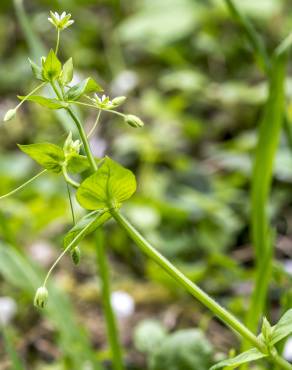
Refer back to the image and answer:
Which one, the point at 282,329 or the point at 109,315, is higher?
the point at 109,315

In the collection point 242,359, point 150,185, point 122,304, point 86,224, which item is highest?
point 150,185

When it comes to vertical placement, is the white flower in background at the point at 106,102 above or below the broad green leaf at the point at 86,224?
above

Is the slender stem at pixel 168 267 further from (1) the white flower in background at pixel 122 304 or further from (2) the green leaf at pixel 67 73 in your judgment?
(1) the white flower in background at pixel 122 304

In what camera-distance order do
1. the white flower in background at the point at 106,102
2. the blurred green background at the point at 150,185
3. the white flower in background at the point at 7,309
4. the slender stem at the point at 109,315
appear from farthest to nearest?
the white flower in background at the point at 7,309
the blurred green background at the point at 150,185
the slender stem at the point at 109,315
the white flower in background at the point at 106,102

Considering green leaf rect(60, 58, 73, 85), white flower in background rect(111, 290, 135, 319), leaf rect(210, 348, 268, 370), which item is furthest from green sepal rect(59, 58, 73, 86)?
white flower in background rect(111, 290, 135, 319)

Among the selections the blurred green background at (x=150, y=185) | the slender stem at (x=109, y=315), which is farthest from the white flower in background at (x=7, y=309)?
the slender stem at (x=109, y=315)

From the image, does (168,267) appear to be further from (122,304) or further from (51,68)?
(122,304)

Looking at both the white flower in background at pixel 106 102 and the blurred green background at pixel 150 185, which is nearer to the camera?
the white flower in background at pixel 106 102

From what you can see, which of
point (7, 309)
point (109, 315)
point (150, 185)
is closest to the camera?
point (109, 315)

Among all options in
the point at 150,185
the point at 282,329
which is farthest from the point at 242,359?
the point at 150,185
